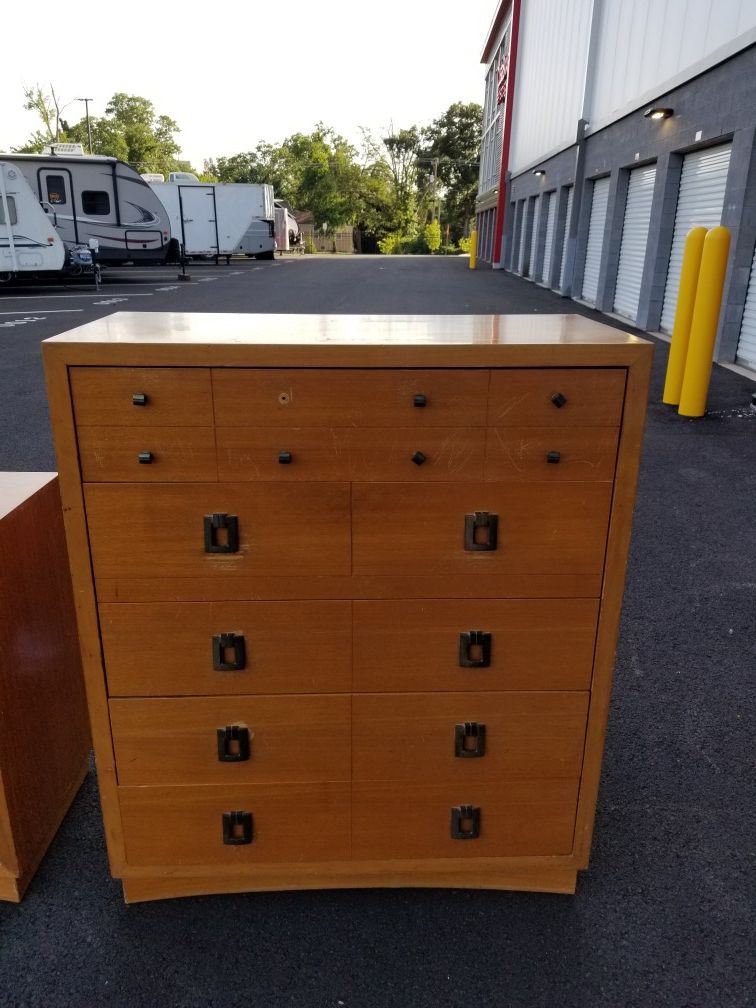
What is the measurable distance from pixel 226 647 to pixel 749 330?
1054cm

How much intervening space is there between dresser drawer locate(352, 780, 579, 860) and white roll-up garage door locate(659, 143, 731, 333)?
424 inches

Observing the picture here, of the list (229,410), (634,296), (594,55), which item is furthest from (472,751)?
(594,55)

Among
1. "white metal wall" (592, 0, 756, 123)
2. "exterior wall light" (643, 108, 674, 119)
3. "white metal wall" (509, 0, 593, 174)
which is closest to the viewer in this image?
"white metal wall" (592, 0, 756, 123)

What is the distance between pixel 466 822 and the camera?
7.45ft

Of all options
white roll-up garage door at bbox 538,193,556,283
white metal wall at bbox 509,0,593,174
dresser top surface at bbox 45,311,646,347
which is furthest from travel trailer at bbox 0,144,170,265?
dresser top surface at bbox 45,311,646,347

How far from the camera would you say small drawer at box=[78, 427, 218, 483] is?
1845 millimetres

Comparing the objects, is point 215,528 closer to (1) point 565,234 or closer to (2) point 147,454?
(2) point 147,454

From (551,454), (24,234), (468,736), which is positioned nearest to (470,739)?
(468,736)

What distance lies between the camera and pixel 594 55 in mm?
18500

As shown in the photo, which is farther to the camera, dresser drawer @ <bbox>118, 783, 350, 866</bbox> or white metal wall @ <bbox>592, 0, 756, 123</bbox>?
white metal wall @ <bbox>592, 0, 756, 123</bbox>

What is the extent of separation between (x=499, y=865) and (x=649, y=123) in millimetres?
15729

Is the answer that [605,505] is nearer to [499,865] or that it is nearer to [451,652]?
[451,652]

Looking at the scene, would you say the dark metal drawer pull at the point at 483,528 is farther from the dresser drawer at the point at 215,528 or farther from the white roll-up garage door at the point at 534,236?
the white roll-up garage door at the point at 534,236

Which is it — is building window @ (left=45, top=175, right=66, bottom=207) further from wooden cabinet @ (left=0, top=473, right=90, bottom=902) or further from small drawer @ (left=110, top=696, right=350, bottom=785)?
small drawer @ (left=110, top=696, right=350, bottom=785)
